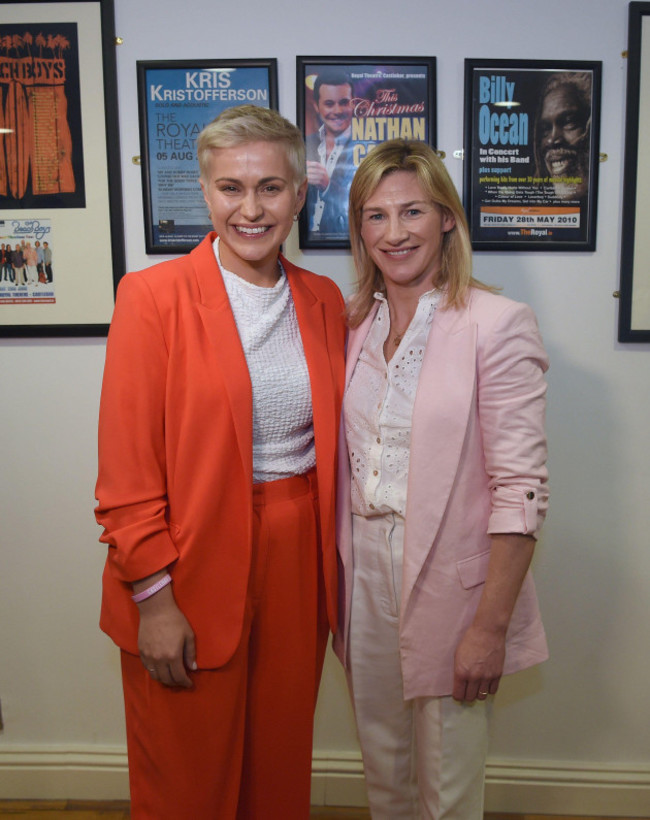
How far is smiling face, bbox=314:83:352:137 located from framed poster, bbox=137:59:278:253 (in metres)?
0.12

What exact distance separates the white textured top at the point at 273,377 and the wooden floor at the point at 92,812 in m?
1.26

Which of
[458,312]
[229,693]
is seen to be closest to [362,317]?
[458,312]

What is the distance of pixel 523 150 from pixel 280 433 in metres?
1.03

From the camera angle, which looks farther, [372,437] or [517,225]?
[517,225]

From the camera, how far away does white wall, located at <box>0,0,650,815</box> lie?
1745 mm

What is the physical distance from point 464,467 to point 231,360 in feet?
1.64

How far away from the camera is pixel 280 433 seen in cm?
138

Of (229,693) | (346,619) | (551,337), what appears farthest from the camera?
(551,337)

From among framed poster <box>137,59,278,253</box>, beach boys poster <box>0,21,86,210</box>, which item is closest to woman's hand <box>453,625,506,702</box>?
framed poster <box>137,59,278,253</box>

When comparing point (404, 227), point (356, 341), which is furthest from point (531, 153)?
point (356, 341)

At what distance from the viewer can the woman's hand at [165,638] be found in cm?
129

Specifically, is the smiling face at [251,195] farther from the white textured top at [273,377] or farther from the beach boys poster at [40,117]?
the beach boys poster at [40,117]

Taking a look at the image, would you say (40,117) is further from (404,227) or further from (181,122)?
(404,227)

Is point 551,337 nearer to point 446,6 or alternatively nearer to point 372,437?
point 372,437
